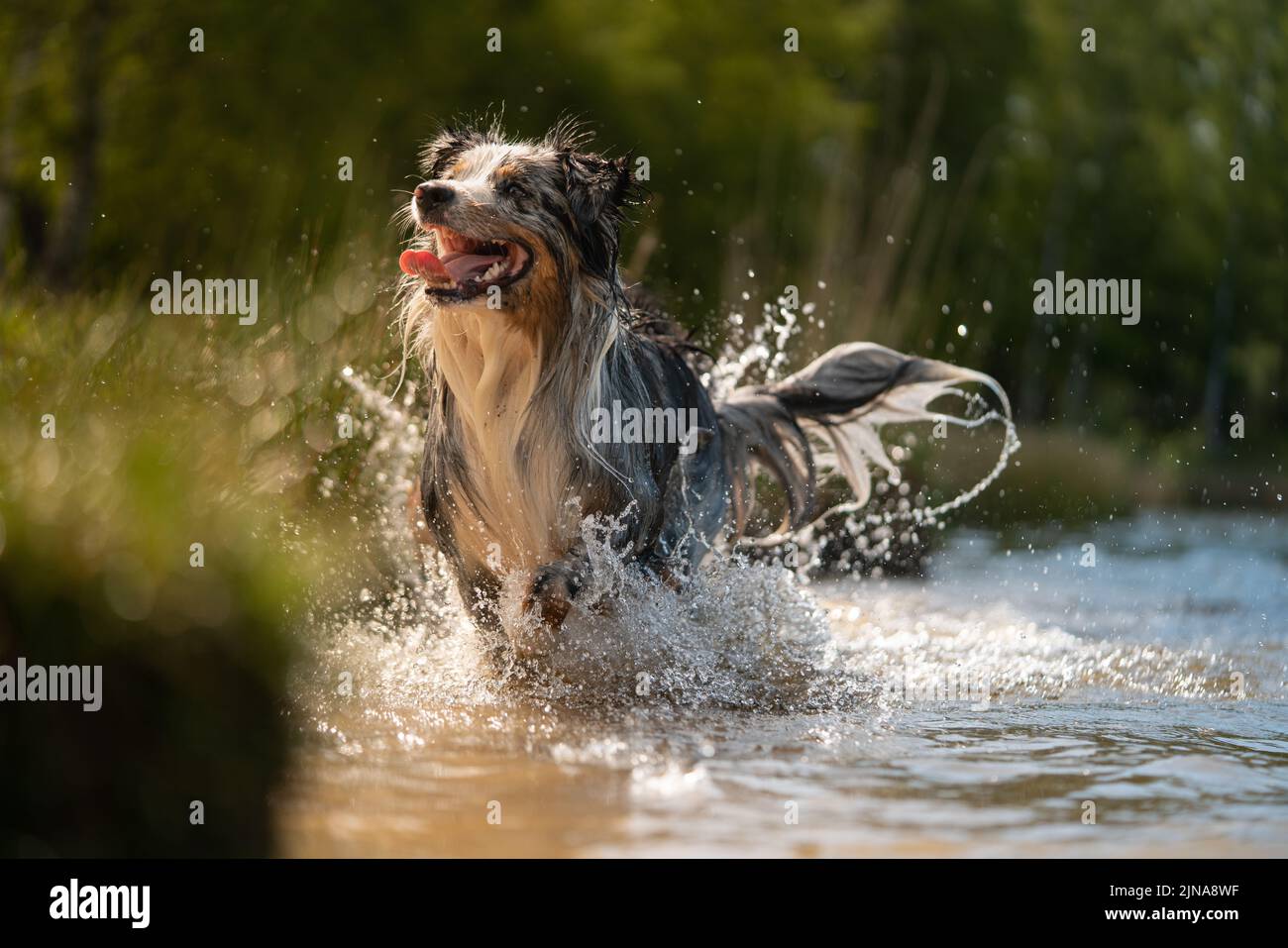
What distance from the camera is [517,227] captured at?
17.1 feet

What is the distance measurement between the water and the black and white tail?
0.63m

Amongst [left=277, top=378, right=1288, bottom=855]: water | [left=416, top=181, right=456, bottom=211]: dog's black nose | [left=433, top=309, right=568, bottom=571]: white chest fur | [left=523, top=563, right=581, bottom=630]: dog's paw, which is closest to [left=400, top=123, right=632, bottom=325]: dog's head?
[left=416, top=181, right=456, bottom=211]: dog's black nose

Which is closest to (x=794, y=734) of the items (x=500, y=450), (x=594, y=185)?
(x=500, y=450)

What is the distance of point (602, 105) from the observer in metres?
20.8

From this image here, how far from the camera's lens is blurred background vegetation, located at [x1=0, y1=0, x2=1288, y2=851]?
3.26m

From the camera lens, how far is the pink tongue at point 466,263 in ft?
17.1

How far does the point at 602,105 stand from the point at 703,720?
16.7m

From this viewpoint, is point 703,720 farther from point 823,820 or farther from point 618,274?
point 618,274

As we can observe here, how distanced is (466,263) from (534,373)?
47 cm

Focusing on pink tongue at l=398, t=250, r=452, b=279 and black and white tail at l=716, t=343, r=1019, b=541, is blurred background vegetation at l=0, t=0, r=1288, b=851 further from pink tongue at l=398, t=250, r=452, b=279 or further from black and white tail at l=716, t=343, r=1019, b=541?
black and white tail at l=716, t=343, r=1019, b=541

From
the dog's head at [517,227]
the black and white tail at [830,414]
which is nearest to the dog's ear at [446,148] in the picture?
the dog's head at [517,227]

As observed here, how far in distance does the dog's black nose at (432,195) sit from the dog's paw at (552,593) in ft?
4.27

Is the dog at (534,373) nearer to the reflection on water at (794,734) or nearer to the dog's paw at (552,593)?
the dog's paw at (552,593)

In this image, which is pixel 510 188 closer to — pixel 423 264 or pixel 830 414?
pixel 423 264
